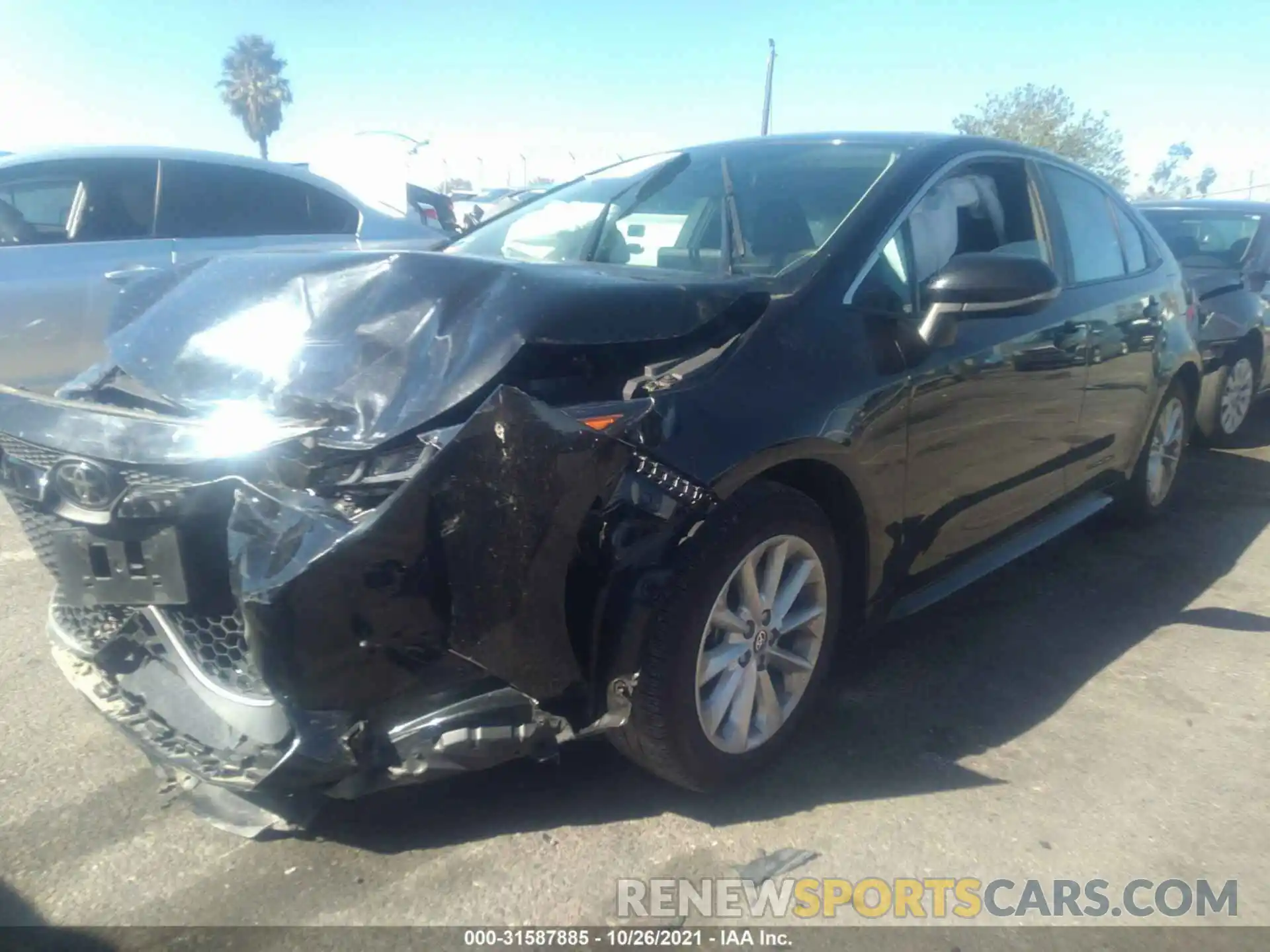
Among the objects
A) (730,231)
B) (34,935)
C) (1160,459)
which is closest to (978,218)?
(730,231)

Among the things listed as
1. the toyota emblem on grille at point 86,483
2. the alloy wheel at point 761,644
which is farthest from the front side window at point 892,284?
the toyota emblem on grille at point 86,483

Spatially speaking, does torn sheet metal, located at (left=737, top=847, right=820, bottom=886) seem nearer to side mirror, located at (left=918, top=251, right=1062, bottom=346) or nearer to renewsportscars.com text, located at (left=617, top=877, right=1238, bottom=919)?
renewsportscars.com text, located at (left=617, top=877, right=1238, bottom=919)

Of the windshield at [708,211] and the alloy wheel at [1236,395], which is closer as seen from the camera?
the windshield at [708,211]

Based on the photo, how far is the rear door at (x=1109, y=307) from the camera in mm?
3949

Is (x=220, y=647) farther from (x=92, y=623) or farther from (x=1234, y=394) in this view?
(x=1234, y=394)

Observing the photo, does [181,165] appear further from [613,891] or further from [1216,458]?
[1216,458]

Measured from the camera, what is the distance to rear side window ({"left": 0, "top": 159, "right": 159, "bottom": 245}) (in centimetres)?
546

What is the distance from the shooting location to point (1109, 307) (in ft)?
13.3

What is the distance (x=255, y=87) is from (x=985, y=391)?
55003mm

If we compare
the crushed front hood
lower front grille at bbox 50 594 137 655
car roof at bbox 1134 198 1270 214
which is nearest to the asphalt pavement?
lower front grille at bbox 50 594 137 655

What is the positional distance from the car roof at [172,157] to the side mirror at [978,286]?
485 cm

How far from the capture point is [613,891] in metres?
2.26

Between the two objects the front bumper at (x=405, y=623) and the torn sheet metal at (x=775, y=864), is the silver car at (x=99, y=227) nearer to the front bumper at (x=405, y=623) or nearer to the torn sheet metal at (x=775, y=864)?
the front bumper at (x=405, y=623)

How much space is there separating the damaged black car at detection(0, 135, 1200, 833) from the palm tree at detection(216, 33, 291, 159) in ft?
175
